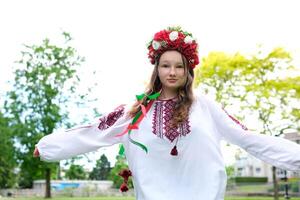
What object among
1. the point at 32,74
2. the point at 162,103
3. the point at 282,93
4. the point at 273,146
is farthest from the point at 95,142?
the point at 32,74

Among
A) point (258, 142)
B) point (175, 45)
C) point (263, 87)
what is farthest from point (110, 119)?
point (263, 87)

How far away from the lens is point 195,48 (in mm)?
3396

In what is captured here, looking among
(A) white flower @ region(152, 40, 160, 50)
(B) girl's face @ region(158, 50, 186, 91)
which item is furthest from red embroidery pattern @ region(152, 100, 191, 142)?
(A) white flower @ region(152, 40, 160, 50)

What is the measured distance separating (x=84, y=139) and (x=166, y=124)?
0.57 metres

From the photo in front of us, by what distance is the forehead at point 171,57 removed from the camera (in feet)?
10.8

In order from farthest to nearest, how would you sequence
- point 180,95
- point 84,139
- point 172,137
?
point 84,139, point 180,95, point 172,137

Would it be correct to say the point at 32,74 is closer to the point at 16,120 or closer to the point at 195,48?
the point at 16,120

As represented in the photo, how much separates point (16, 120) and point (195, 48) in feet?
68.3

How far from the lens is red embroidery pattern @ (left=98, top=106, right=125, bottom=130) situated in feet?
11.2

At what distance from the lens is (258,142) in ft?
10.6

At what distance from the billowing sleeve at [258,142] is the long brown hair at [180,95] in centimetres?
14

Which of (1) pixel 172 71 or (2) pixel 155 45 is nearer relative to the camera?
(1) pixel 172 71

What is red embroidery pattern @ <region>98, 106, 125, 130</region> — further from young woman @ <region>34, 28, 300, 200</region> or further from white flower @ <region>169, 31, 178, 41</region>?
white flower @ <region>169, 31, 178, 41</region>

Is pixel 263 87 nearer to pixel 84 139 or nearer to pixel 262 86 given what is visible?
pixel 262 86
